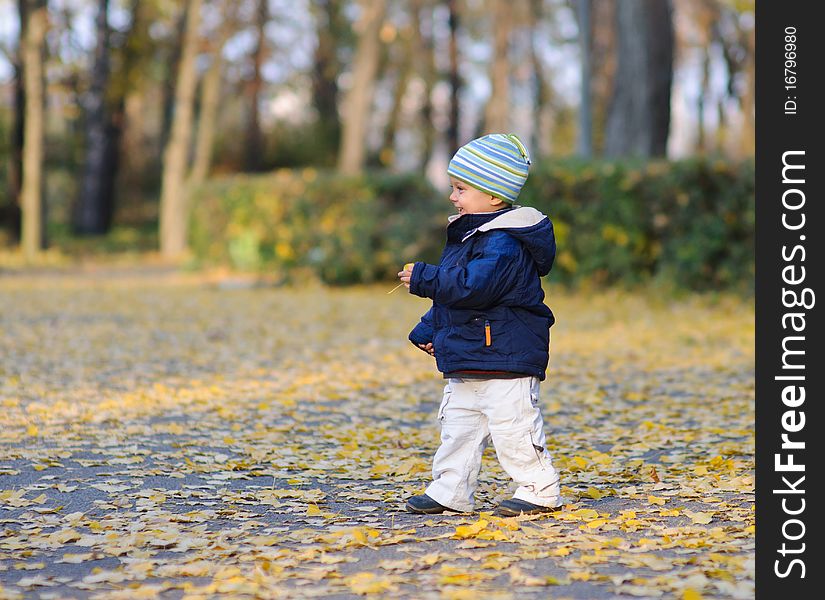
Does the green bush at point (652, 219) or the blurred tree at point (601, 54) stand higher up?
the blurred tree at point (601, 54)

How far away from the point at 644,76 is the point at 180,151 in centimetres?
1178

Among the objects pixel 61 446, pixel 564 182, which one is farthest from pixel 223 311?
pixel 61 446

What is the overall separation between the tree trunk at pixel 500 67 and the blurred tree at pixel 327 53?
6.68 m

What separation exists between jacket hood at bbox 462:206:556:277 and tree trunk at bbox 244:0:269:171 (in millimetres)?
32416

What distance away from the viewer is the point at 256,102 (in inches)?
1463

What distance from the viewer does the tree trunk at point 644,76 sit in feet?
60.4

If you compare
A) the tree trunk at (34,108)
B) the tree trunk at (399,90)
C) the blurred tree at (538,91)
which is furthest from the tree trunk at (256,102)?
the tree trunk at (34,108)

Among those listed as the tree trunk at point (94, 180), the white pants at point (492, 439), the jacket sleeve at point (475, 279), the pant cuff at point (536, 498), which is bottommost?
the pant cuff at point (536, 498)

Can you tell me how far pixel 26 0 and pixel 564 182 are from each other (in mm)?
12998

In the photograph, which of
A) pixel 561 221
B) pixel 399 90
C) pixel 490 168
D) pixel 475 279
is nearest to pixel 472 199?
pixel 490 168

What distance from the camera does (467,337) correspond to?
16.7 feet

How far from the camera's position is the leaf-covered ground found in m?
4.41

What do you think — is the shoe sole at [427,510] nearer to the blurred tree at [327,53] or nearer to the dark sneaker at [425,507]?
the dark sneaker at [425,507]

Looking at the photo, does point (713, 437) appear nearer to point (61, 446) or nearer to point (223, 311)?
point (61, 446)
